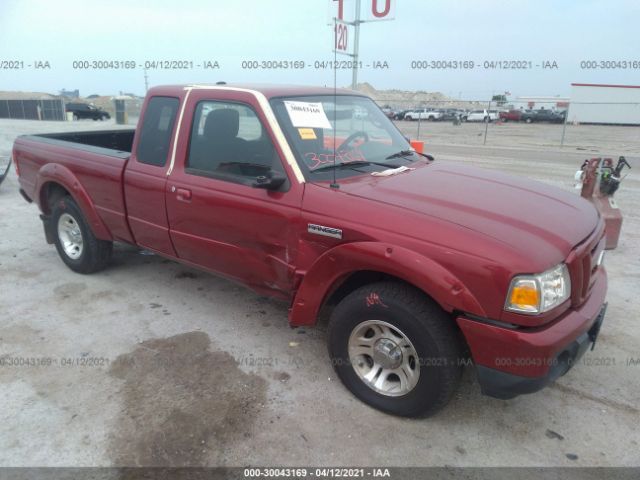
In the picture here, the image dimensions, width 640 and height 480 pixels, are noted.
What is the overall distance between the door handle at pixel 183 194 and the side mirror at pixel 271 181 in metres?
0.77

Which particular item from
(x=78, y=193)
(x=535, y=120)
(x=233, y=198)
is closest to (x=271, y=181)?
(x=233, y=198)

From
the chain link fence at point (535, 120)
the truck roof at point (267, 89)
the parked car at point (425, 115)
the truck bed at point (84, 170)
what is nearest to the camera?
the truck roof at point (267, 89)

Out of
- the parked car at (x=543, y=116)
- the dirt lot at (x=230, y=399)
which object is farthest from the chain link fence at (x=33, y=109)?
the parked car at (x=543, y=116)

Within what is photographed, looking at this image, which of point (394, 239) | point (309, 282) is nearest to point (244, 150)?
point (309, 282)

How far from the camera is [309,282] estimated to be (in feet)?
9.86

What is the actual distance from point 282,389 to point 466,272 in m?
1.48

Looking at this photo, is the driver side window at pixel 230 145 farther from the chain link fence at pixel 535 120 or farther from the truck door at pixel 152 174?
the chain link fence at pixel 535 120

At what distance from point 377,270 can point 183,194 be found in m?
1.71

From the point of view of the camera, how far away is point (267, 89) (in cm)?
351


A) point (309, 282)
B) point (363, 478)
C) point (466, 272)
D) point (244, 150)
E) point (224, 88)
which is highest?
point (224, 88)

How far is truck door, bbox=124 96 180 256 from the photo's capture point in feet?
12.6

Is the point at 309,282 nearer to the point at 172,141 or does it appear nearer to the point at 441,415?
the point at 441,415

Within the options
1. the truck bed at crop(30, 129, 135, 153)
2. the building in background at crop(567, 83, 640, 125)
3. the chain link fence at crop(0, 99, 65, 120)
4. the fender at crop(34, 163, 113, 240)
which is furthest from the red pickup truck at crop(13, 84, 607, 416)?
the building in background at crop(567, 83, 640, 125)

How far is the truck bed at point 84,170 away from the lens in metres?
4.23
